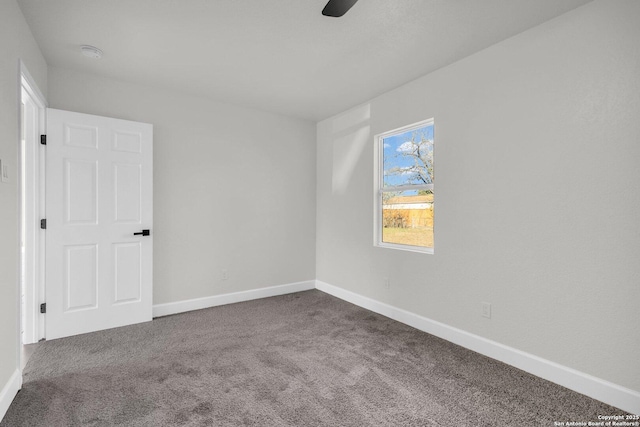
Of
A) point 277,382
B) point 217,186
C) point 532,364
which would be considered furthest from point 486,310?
point 217,186

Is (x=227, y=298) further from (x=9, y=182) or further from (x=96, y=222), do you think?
(x=9, y=182)

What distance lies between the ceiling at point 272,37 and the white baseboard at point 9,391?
2.45 m

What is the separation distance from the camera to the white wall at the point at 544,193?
6.53 ft

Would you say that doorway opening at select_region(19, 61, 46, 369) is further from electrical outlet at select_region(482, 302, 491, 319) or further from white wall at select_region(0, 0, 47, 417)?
electrical outlet at select_region(482, 302, 491, 319)

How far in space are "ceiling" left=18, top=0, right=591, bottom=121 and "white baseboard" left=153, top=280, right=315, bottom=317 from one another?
2480 mm

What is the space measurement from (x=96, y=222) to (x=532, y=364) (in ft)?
13.1

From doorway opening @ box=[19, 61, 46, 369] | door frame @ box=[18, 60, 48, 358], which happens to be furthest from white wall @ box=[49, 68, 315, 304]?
door frame @ box=[18, 60, 48, 358]

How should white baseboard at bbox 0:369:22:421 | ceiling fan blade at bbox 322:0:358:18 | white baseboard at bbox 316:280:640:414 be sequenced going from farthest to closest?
white baseboard at bbox 316:280:640:414 < white baseboard at bbox 0:369:22:421 < ceiling fan blade at bbox 322:0:358:18

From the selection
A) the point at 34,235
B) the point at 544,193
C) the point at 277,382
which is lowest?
the point at 277,382

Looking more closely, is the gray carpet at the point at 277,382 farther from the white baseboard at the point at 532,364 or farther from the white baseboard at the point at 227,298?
the white baseboard at the point at 227,298

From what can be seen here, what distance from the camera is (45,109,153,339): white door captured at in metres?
2.98

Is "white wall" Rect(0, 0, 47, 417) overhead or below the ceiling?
below

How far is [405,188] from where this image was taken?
3.54m

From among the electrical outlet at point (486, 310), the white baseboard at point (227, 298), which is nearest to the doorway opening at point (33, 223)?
the white baseboard at point (227, 298)
